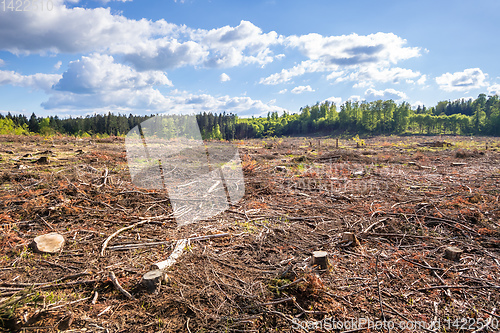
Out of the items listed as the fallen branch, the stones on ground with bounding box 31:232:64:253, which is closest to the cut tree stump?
the fallen branch

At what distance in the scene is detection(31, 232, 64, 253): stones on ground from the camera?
447 cm

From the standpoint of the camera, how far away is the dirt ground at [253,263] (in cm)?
308

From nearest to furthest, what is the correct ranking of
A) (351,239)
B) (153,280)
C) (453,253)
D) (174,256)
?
(153,280) < (174,256) < (453,253) < (351,239)

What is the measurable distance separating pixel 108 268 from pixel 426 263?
17.0 feet

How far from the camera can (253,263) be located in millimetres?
4359

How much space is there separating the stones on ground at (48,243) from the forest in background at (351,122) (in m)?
43.0

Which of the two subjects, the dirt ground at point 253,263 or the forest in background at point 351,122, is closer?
the dirt ground at point 253,263

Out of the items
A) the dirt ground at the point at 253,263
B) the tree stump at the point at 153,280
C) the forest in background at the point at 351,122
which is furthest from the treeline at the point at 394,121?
the tree stump at the point at 153,280

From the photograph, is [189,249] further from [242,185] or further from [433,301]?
[242,185]

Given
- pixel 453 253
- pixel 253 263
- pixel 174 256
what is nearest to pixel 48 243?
pixel 174 256

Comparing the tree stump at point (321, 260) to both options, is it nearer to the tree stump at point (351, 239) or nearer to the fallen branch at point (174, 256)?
the tree stump at point (351, 239)

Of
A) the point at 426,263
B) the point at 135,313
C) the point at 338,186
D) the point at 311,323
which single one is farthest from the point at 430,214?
the point at 135,313

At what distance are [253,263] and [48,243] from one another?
3.67 m

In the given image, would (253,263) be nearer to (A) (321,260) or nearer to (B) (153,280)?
(A) (321,260)
